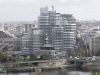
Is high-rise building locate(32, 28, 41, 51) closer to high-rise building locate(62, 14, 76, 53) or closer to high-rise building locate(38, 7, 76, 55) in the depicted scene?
high-rise building locate(38, 7, 76, 55)

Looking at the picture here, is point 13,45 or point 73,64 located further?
point 13,45

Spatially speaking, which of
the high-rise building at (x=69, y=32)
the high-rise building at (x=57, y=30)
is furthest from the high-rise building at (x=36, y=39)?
the high-rise building at (x=69, y=32)

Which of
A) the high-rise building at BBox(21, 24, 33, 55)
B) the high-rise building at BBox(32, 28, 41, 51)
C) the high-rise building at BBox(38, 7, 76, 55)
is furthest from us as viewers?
the high-rise building at BBox(38, 7, 76, 55)

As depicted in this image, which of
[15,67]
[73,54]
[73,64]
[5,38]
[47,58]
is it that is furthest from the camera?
[5,38]

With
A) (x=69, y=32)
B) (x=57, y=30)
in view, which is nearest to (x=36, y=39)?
(x=57, y=30)

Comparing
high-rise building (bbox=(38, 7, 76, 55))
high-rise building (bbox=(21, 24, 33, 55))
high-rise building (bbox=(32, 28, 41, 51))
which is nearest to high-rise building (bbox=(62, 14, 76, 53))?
high-rise building (bbox=(38, 7, 76, 55))

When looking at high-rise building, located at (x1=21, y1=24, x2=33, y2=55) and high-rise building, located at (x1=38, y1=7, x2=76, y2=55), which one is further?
high-rise building, located at (x1=38, y1=7, x2=76, y2=55)

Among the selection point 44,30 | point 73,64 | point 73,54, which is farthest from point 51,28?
point 73,64

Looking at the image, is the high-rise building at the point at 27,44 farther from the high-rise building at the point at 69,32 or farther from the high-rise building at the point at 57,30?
the high-rise building at the point at 69,32

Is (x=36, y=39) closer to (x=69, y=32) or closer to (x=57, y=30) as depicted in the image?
(x=57, y=30)

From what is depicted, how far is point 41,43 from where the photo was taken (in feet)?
160

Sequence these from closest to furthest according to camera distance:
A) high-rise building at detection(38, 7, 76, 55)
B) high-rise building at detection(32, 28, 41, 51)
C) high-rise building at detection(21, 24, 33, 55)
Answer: high-rise building at detection(21, 24, 33, 55) → high-rise building at detection(32, 28, 41, 51) → high-rise building at detection(38, 7, 76, 55)

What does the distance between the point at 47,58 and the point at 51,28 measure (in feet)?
20.6

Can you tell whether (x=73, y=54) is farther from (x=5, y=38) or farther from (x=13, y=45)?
(x=5, y=38)
